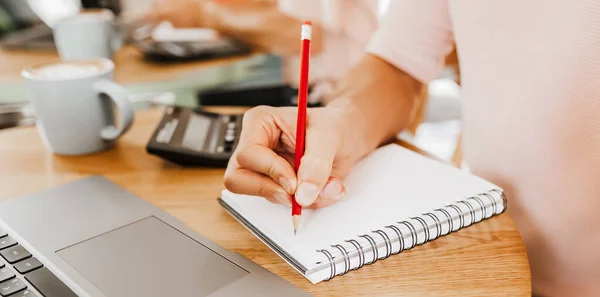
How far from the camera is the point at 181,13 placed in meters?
1.45

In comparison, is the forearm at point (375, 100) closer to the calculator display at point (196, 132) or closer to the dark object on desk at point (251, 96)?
the calculator display at point (196, 132)

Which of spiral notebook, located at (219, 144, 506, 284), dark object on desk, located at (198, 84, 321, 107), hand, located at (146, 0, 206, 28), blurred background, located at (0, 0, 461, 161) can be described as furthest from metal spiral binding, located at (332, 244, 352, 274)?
hand, located at (146, 0, 206, 28)

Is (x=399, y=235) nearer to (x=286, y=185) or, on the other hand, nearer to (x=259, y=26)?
(x=286, y=185)

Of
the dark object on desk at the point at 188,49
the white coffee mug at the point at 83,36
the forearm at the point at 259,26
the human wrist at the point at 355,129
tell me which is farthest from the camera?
the forearm at the point at 259,26

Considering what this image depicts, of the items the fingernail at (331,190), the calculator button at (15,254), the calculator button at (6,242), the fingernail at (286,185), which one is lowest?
the calculator button at (6,242)

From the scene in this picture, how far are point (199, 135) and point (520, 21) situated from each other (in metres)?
0.39

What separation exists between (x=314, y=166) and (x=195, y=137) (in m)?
0.25

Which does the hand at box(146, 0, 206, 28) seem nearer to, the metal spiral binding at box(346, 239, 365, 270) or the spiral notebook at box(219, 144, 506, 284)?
the spiral notebook at box(219, 144, 506, 284)

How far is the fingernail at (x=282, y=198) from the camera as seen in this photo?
467 millimetres

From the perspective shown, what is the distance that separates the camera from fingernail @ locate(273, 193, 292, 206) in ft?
1.53

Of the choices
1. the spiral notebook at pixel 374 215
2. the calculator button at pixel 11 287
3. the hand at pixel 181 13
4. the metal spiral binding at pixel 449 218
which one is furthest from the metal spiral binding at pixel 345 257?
the hand at pixel 181 13

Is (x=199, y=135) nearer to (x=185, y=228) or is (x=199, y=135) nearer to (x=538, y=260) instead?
(x=185, y=228)

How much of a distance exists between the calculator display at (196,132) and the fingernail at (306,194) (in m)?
0.23

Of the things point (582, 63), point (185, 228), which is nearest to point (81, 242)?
point (185, 228)
